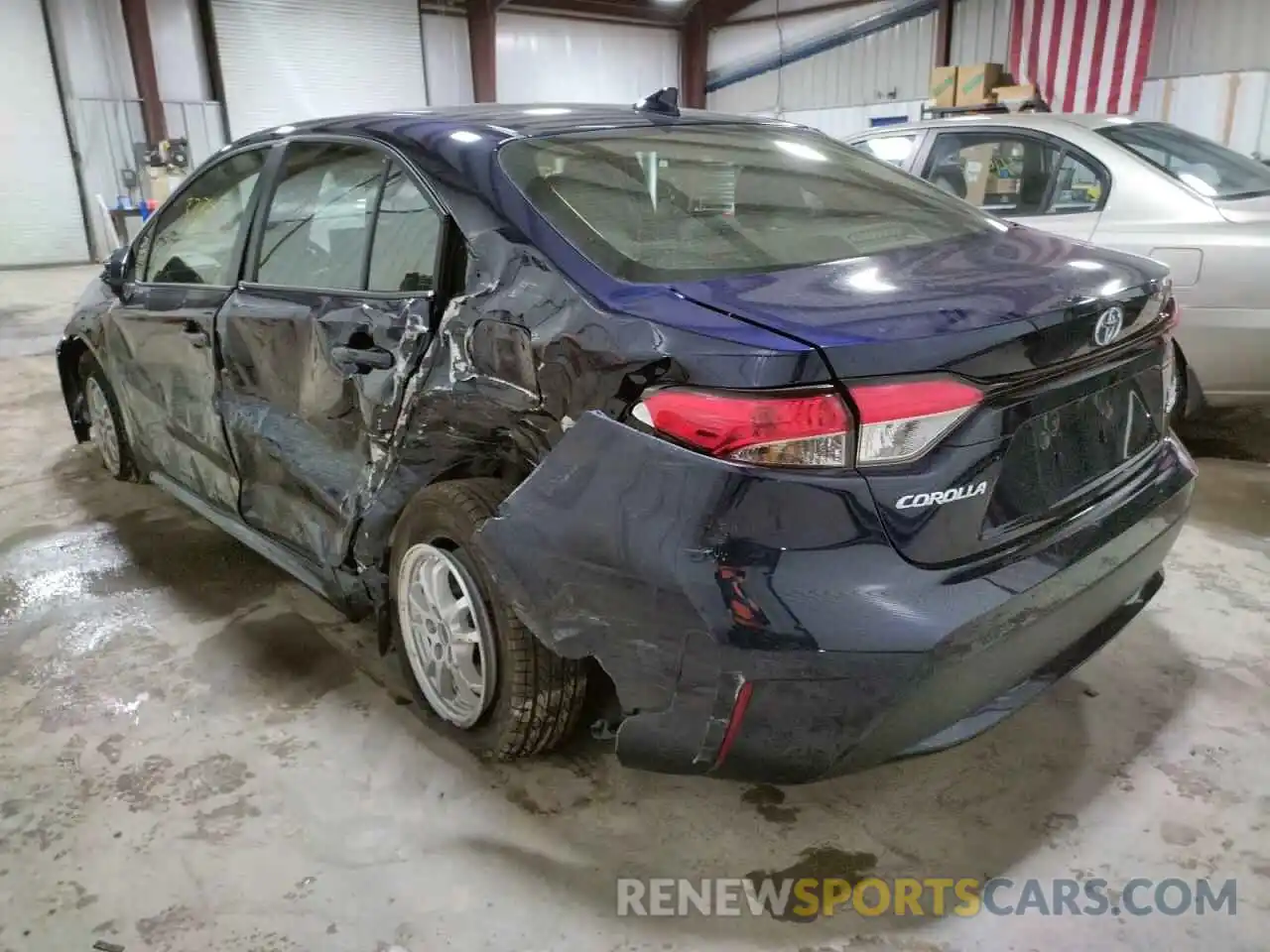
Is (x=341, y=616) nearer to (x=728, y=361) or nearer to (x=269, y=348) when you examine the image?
(x=269, y=348)

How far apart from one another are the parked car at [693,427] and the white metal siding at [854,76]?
11.7 metres

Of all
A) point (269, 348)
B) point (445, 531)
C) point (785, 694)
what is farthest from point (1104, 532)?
point (269, 348)

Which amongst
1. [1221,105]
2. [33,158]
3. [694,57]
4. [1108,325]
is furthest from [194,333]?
[694,57]

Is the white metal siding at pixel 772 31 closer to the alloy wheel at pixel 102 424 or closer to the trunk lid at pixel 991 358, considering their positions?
the alloy wheel at pixel 102 424

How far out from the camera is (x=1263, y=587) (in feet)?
9.73

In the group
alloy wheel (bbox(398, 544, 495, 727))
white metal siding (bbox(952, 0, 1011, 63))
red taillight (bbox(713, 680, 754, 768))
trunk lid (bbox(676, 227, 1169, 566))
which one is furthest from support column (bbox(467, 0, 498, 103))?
red taillight (bbox(713, 680, 754, 768))

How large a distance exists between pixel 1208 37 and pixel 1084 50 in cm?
125

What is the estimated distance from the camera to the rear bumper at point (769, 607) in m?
1.49

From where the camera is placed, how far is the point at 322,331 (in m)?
2.35

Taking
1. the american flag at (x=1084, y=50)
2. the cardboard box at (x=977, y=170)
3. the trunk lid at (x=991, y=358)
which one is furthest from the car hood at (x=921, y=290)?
the american flag at (x=1084, y=50)

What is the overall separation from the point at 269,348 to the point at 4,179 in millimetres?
11554

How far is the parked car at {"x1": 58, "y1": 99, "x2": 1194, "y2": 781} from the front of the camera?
4.90ft

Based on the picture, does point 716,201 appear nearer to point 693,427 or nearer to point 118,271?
point 693,427

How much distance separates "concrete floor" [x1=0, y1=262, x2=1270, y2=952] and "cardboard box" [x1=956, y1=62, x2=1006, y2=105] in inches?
320
